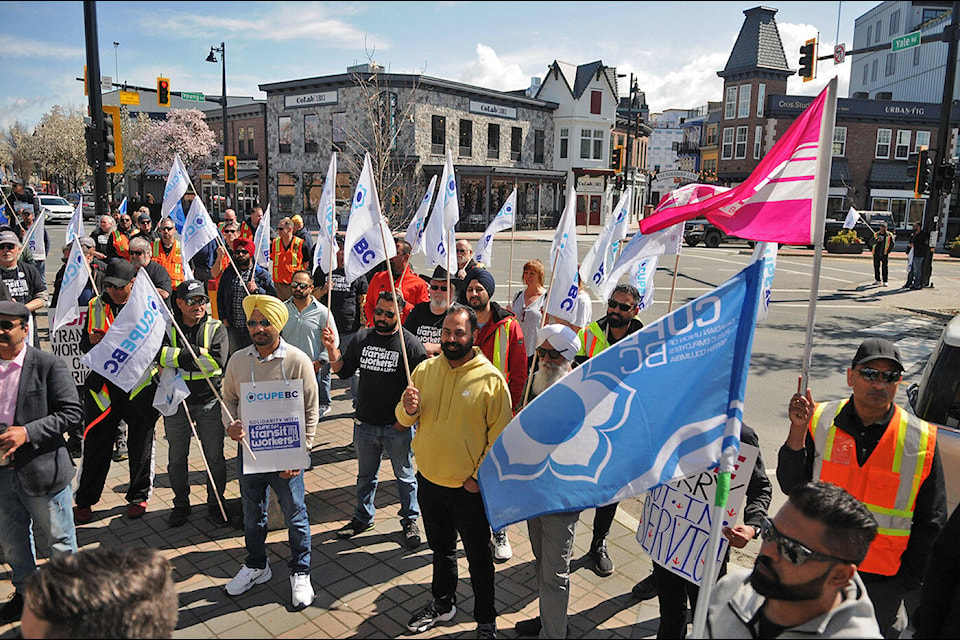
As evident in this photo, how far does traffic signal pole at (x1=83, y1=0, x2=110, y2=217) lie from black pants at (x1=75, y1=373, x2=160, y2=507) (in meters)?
8.33

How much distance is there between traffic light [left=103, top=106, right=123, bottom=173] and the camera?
519 inches

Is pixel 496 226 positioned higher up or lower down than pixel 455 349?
higher up

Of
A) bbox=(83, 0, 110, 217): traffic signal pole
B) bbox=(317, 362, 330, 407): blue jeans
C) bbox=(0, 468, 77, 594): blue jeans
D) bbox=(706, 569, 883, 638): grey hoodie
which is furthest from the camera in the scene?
bbox=(83, 0, 110, 217): traffic signal pole

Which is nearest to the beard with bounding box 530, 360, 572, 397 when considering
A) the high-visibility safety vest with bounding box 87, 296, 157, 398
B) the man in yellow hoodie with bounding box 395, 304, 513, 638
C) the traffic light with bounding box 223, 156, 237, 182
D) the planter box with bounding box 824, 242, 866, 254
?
the man in yellow hoodie with bounding box 395, 304, 513, 638

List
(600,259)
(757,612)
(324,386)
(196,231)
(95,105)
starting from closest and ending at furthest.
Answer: (757,612) → (600,259) → (324,386) → (196,231) → (95,105)

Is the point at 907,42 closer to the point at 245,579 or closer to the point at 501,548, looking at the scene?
the point at 501,548

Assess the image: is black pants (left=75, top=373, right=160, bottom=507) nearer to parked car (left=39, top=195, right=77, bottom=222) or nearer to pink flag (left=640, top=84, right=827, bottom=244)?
pink flag (left=640, top=84, right=827, bottom=244)

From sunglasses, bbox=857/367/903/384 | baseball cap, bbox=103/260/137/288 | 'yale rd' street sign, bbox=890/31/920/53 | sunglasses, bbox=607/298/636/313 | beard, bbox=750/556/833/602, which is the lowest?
beard, bbox=750/556/833/602

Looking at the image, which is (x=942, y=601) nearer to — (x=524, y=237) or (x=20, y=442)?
(x=20, y=442)

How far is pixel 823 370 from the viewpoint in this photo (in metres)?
10.9

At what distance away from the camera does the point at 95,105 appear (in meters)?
12.7

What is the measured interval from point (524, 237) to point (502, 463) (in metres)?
37.5

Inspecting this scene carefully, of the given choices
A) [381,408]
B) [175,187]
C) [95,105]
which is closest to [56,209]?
[95,105]

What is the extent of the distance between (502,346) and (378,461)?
1.35 metres
